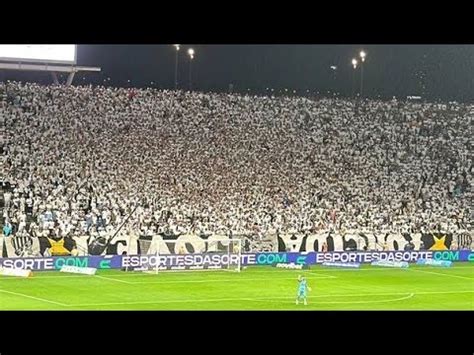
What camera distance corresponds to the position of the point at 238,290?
936 inches

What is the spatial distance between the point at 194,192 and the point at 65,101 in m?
5.80

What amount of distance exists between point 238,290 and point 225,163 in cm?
1336

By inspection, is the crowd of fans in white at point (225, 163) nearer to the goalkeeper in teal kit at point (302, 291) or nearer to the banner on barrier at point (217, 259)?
the banner on barrier at point (217, 259)

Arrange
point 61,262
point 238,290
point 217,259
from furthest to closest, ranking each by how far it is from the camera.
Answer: point 217,259 → point 61,262 → point 238,290

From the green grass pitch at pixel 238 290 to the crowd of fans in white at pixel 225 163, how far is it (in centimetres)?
350

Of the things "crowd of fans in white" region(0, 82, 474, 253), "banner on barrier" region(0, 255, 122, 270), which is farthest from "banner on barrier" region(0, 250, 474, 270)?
"crowd of fans in white" region(0, 82, 474, 253)

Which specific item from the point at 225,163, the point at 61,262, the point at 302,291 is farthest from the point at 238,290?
the point at 225,163

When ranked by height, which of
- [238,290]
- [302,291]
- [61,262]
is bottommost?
[238,290]

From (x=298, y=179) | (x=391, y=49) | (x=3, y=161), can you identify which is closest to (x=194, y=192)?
(x=298, y=179)

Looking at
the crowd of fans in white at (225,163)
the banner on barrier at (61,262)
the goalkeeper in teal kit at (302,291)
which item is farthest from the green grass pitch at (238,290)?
the crowd of fans in white at (225,163)

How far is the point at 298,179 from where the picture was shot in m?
36.5

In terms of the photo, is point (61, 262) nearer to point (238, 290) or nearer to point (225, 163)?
point (238, 290)

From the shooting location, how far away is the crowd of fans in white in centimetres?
3080
